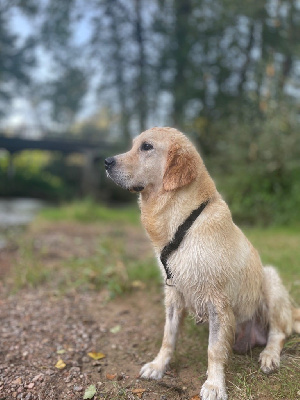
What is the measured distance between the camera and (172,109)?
17.5 meters

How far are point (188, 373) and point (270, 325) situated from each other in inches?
31.2

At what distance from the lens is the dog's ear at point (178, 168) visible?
9.43 feet

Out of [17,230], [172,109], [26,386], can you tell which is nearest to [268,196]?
[17,230]

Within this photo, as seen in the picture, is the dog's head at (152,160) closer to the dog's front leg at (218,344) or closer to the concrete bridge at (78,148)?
the dog's front leg at (218,344)

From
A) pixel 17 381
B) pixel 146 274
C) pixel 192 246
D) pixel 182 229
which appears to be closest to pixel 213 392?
pixel 192 246

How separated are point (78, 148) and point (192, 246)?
80.5 ft

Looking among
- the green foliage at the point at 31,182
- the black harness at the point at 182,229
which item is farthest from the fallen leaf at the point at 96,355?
the green foliage at the point at 31,182

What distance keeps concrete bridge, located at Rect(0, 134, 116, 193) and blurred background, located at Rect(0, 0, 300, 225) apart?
0.13 m

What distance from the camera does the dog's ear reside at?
2.87 meters

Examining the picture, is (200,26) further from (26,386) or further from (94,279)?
(26,386)

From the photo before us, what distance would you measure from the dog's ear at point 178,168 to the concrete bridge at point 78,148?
2075 cm

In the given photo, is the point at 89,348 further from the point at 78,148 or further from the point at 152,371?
the point at 78,148

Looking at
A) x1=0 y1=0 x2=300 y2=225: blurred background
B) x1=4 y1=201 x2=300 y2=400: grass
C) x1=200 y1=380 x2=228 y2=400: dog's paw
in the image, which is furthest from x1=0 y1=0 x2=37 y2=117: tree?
x1=200 y1=380 x2=228 y2=400: dog's paw

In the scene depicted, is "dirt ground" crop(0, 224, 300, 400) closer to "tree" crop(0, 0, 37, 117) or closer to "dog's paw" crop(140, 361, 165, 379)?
"dog's paw" crop(140, 361, 165, 379)
